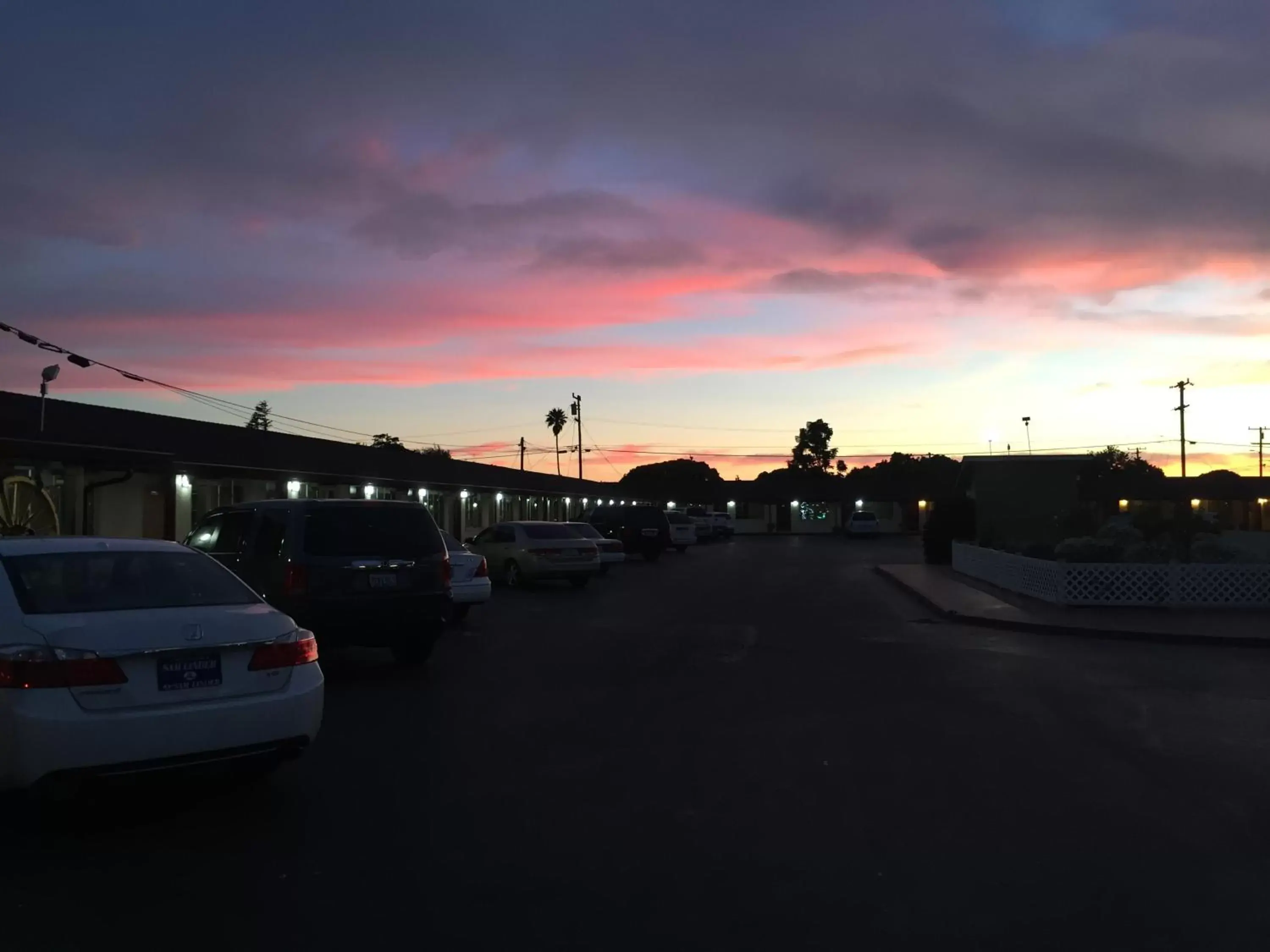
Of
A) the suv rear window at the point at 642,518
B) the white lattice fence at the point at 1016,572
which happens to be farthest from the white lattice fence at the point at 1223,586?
the suv rear window at the point at 642,518

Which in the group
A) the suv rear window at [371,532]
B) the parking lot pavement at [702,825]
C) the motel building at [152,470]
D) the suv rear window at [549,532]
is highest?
the motel building at [152,470]

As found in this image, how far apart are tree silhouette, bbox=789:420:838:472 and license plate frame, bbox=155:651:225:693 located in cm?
14035

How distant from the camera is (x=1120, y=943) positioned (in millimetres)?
4590

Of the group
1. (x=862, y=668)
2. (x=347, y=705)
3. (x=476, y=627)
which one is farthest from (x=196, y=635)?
(x=476, y=627)

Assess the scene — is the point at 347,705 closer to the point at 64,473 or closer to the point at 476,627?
the point at 476,627

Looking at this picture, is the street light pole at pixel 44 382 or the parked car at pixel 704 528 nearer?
the street light pole at pixel 44 382

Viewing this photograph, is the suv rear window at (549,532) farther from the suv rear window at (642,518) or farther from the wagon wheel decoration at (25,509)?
the suv rear window at (642,518)

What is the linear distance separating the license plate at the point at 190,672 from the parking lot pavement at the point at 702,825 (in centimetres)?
81

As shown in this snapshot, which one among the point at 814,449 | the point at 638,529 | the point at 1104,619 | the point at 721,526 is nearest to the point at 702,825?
the point at 1104,619

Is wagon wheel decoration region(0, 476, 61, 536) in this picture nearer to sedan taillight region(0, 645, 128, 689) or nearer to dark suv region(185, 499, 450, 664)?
dark suv region(185, 499, 450, 664)

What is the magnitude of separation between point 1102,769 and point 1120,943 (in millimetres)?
3236

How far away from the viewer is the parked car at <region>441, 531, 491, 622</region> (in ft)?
58.3

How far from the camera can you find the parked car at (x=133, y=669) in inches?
225

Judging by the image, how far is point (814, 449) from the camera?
478 feet
